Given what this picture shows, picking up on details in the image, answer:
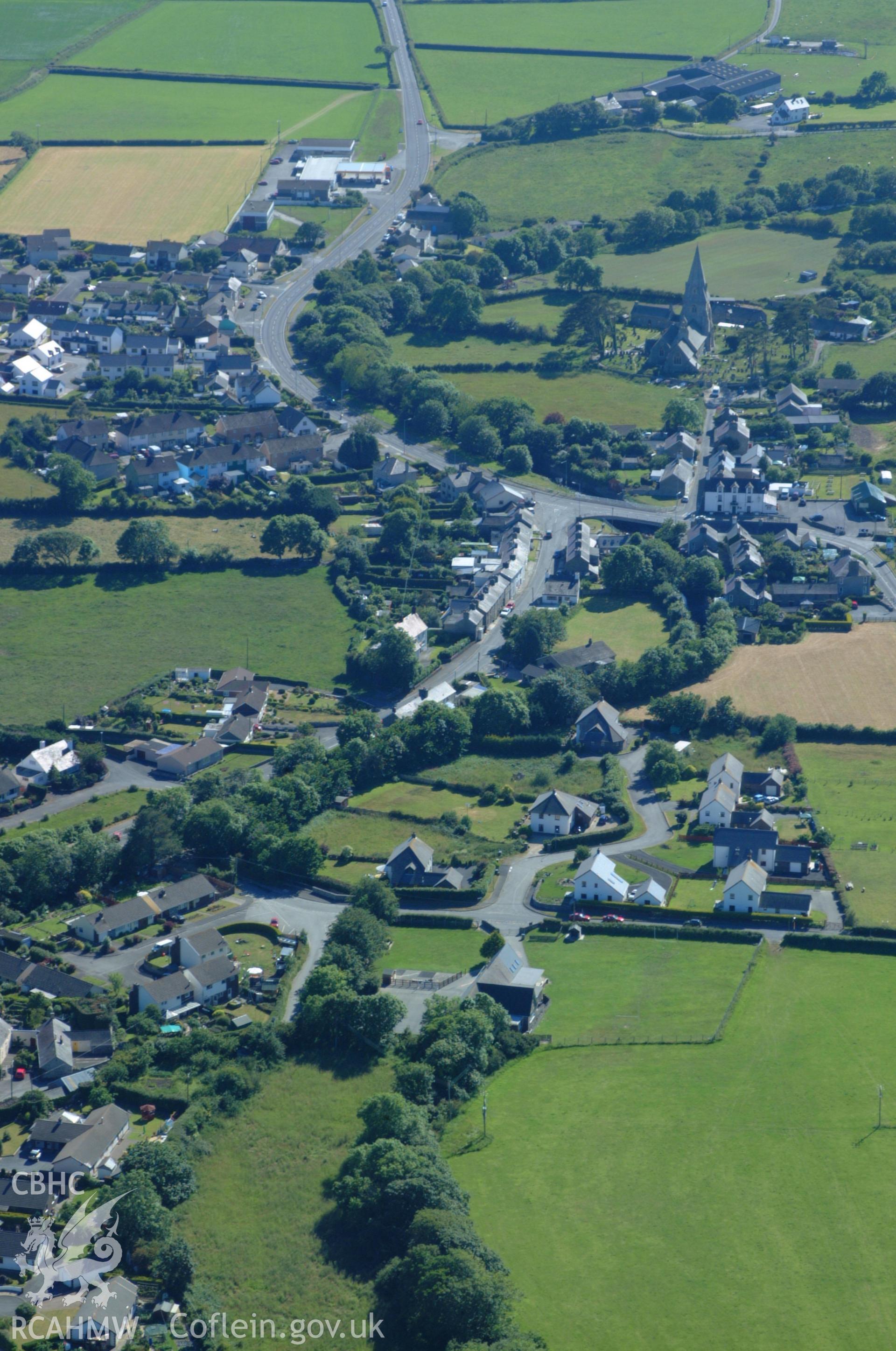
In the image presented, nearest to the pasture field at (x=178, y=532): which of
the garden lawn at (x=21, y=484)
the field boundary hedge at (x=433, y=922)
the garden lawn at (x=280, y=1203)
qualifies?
the garden lawn at (x=21, y=484)

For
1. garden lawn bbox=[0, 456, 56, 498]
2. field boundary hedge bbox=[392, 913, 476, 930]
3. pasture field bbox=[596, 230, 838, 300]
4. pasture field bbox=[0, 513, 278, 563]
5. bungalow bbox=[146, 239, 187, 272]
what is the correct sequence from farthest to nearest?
bungalow bbox=[146, 239, 187, 272] < pasture field bbox=[596, 230, 838, 300] < garden lawn bbox=[0, 456, 56, 498] < pasture field bbox=[0, 513, 278, 563] < field boundary hedge bbox=[392, 913, 476, 930]

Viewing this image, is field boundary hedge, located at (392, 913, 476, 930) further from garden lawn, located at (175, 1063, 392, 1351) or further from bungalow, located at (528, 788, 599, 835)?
garden lawn, located at (175, 1063, 392, 1351)

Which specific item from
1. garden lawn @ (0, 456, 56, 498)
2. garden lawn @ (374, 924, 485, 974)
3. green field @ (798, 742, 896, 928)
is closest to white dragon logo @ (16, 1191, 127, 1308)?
garden lawn @ (374, 924, 485, 974)

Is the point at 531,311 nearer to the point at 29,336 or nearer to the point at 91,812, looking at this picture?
the point at 29,336

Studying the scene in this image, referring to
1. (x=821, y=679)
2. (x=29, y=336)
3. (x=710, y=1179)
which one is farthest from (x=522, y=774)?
(x=29, y=336)

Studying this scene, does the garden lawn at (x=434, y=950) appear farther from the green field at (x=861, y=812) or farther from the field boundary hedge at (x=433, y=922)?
the green field at (x=861, y=812)
